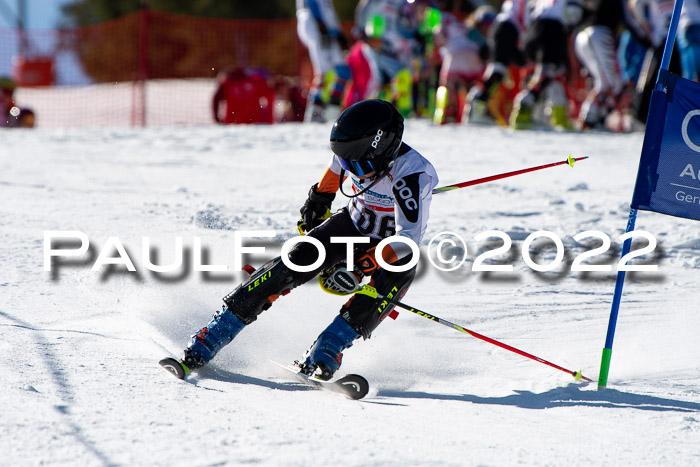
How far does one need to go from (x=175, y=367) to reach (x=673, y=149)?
243 centimetres

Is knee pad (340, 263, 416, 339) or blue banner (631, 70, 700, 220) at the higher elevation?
blue banner (631, 70, 700, 220)

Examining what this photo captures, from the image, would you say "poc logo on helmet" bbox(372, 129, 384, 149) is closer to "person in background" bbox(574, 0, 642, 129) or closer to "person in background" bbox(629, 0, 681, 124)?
"person in background" bbox(629, 0, 681, 124)

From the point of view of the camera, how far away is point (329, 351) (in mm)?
3727

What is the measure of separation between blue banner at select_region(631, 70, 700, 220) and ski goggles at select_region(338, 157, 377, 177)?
4.10ft

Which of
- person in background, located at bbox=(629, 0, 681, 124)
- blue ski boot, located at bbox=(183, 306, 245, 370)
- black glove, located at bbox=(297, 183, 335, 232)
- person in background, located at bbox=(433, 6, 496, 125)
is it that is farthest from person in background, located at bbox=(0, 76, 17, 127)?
blue ski boot, located at bbox=(183, 306, 245, 370)

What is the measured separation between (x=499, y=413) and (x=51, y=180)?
6.26m

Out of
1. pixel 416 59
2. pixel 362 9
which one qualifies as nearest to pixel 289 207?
pixel 362 9

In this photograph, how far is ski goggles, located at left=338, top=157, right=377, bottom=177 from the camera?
387cm

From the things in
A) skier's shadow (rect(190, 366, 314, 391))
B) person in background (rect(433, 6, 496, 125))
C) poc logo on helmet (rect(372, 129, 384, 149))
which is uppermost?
person in background (rect(433, 6, 496, 125))

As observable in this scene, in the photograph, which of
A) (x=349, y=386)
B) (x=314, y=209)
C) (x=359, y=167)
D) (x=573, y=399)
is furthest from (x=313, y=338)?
(x=573, y=399)

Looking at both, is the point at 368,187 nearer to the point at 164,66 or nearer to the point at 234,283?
the point at 234,283

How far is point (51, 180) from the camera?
27.6 ft

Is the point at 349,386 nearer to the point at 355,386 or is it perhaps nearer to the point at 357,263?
the point at 355,386

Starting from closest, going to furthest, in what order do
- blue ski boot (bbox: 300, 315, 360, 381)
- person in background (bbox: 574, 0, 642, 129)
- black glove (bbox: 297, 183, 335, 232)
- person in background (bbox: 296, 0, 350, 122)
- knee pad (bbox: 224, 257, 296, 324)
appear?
1. blue ski boot (bbox: 300, 315, 360, 381)
2. knee pad (bbox: 224, 257, 296, 324)
3. black glove (bbox: 297, 183, 335, 232)
4. person in background (bbox: 574, 0, 642, 129)
5. person in background (bbox: 296, 0, 350, 122)
